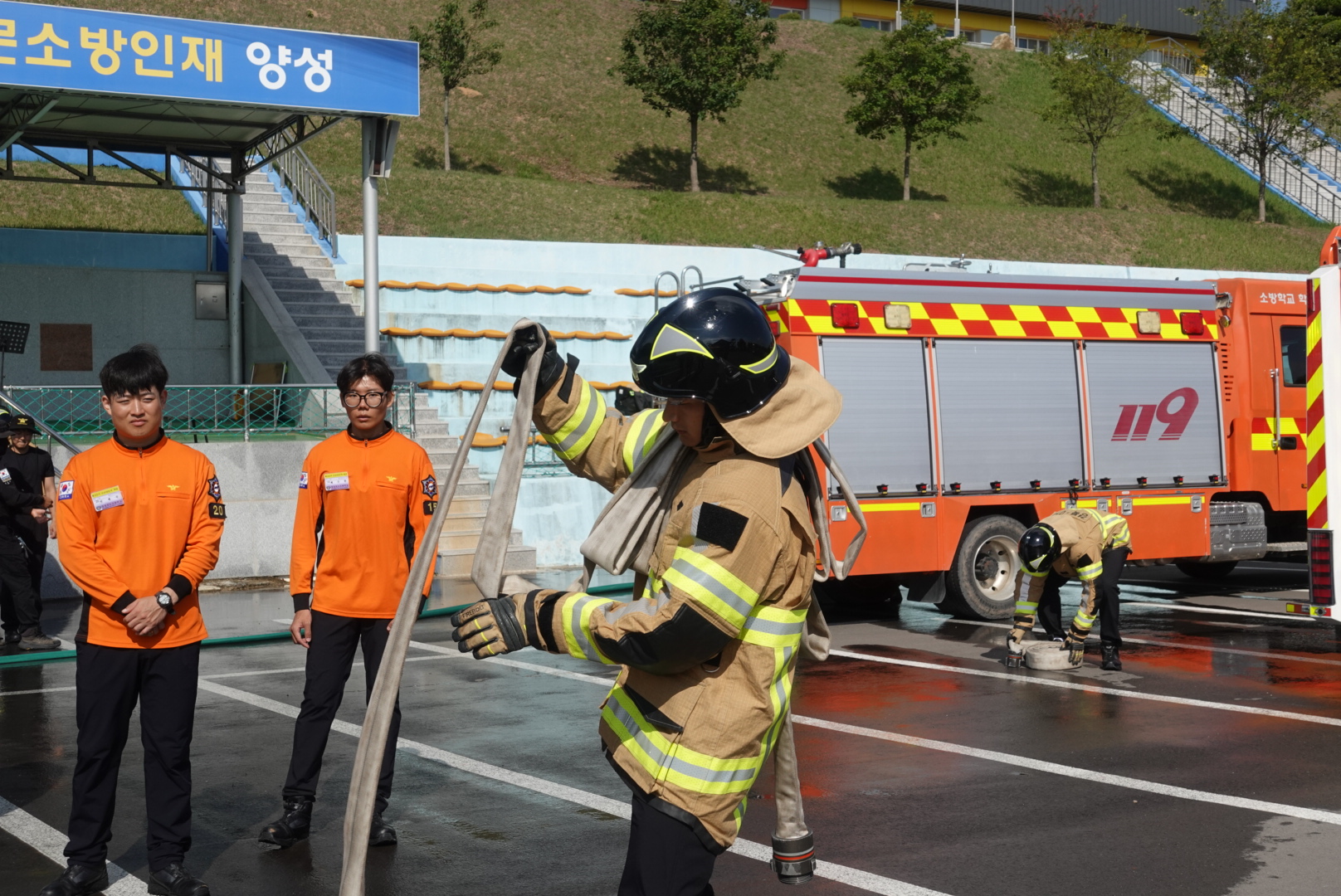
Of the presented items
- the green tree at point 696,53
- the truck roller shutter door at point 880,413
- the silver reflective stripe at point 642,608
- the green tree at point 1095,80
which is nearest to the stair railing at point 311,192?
the green tree at point 696,53

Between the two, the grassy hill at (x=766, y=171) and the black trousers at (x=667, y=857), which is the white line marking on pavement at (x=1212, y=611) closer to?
the black trousers at (x=667, y=857)

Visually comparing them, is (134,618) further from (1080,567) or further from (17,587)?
(1080,567)

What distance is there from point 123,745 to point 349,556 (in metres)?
1.20

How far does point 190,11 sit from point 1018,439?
35.3 m

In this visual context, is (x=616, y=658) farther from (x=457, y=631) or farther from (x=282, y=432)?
(x=282, y=432)

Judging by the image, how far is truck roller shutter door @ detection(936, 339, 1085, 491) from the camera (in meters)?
12.4

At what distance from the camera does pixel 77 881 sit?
195 inches

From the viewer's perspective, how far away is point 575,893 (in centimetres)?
508

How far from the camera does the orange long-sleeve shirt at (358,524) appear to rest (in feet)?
19.0

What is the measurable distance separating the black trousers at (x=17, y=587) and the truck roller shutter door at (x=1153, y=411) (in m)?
9.53

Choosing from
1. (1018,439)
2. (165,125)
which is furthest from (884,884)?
(165,125)

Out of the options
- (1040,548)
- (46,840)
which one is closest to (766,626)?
(46,840)

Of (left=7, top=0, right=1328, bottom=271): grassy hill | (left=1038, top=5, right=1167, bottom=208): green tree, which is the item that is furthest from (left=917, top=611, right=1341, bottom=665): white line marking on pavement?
(left=1038, top=5, right=1167, bottom=208): green tree

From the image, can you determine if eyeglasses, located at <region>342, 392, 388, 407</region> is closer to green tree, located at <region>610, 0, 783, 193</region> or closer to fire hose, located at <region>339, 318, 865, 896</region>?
fire hose, located at <region>339, 318, 865, 896</region>
